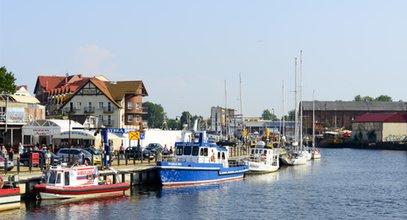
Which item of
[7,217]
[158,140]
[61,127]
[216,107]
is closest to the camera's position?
[7,217]

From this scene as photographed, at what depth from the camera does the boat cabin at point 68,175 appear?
46.4m

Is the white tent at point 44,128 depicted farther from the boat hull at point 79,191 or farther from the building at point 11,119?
the boat hull at point 79,191

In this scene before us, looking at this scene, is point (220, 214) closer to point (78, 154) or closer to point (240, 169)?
point (78, 154)

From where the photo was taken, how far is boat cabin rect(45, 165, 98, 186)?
152 ft

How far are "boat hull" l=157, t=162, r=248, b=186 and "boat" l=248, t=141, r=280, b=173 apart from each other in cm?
1185

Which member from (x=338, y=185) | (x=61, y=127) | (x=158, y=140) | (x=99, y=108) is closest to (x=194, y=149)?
(x=338, y=185)

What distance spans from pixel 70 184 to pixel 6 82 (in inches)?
2474

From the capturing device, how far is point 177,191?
56312 millimetres

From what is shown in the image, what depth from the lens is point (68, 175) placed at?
4669cm

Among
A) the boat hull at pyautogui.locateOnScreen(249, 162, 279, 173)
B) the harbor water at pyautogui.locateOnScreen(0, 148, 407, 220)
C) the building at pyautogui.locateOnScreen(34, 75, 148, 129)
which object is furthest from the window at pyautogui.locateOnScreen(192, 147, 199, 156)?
the building at pyautogui.locateOnScreen(34, 75, 148, 129)

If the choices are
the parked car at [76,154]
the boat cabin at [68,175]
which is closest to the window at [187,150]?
the parked car at [76,154]

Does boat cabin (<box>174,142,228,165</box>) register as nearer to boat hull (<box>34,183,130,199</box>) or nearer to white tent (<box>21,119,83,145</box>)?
boat hull (<box>34,183,130,199</box>)

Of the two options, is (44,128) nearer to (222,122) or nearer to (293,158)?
(293,158)

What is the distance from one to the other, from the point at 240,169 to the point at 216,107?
2948 inches
